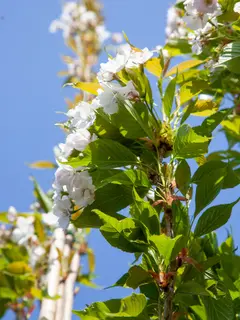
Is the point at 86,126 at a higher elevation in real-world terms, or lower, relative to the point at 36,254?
lower

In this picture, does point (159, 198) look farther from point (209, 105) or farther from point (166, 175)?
point (209, 105)

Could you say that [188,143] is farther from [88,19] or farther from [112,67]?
[88,19]

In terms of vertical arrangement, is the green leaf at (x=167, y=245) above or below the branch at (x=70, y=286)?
below

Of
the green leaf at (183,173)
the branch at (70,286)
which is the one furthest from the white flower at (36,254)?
the green leaf at (183,173)

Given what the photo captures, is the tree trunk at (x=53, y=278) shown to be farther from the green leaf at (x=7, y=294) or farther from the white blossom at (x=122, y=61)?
the white blossom at (x=122, y=61)

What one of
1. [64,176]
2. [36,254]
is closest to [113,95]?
[64,176]

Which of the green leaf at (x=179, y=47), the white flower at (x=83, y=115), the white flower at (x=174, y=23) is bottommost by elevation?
the white flower at (x=83, y=115)

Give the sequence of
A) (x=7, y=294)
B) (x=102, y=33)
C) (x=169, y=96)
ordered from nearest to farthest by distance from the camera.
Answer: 1. (x=169, y=96)
2. (x=7, y=294)
3. (x=102, y=33)
